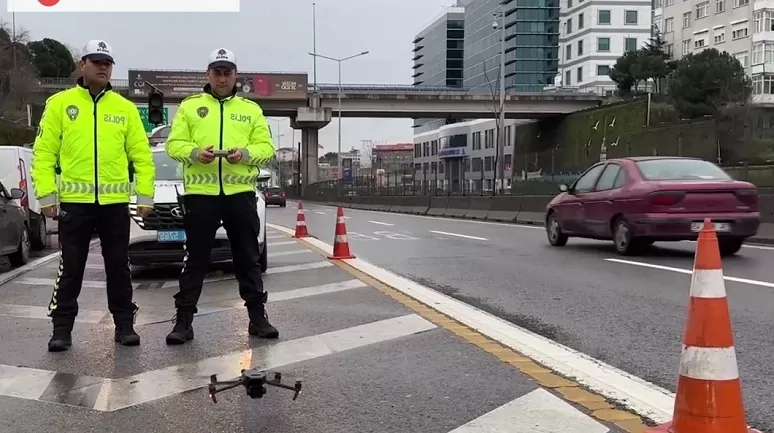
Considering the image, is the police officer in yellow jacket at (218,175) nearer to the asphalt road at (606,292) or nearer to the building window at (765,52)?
the asphalt road at (606,292)

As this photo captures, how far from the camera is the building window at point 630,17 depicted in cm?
10388

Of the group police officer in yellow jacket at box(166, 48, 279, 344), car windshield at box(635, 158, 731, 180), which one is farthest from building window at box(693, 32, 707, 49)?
police officer in yellow jacket at box(166, 48, 279, 344)

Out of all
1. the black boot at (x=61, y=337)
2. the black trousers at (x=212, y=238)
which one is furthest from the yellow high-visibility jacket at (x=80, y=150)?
the black boot at (x=61, y=337)

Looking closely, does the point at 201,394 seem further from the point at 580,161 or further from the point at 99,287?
the point at 580,161

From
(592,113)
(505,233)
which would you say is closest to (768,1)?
(592,113)

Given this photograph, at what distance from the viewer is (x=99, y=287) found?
8.84 m

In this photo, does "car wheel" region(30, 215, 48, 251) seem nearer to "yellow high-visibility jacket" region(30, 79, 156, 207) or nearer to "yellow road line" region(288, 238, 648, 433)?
"yellow road line" region(288, 238, 648, 433)

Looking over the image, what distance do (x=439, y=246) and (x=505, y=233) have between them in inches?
157

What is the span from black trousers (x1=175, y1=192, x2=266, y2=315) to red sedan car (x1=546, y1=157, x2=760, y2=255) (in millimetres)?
6958

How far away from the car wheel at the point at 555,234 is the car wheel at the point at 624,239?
1724 mm

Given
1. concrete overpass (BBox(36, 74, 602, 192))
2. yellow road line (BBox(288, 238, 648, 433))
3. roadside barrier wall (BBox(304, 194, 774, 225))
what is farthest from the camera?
concrete overpass (BBox(36, 74, 602, 192))

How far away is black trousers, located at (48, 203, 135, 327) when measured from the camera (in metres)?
5.46

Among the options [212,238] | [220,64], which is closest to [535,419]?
[212,238]

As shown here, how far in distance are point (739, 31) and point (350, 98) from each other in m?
37.2
